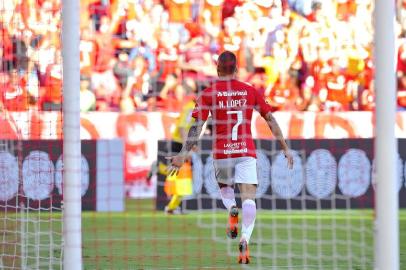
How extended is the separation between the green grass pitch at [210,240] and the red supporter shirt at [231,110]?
1.16m

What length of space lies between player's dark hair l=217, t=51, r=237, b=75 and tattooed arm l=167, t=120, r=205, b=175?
1.78 feet

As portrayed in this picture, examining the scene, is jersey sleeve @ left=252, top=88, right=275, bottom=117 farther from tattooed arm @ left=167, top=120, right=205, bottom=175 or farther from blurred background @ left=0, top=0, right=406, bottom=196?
blurred background @ left=0, top=0, right=406, bottom=196

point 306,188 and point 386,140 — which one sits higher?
point 386,140

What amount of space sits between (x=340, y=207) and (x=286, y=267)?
7.29 m

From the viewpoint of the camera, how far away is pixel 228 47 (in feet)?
62.9

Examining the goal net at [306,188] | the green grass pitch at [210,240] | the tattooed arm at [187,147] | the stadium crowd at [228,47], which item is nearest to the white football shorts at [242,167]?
the tattooed arm at [187,147]

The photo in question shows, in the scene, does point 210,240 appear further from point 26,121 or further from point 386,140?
point 386,140

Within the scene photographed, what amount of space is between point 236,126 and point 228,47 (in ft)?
29.4

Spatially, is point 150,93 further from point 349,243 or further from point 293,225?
point 349,243

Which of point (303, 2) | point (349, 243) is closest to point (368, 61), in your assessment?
point (303, 2)

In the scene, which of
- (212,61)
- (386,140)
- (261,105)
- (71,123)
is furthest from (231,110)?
(212,61)

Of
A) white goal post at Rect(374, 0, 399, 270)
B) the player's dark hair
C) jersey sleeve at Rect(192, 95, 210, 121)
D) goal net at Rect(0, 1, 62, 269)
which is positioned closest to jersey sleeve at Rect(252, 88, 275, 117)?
the player's dark hair

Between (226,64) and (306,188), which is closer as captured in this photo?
(226,64)

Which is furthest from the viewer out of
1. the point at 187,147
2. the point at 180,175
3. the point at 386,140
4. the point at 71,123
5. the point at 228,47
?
the point at 228,47
